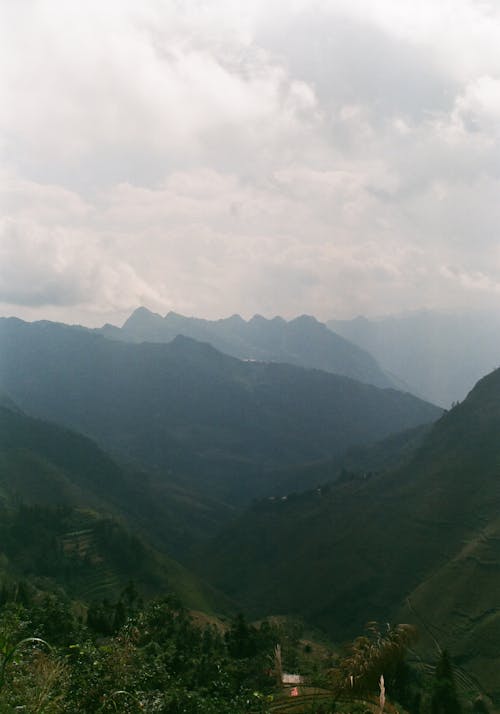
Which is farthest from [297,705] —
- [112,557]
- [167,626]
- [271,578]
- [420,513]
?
[271,578]

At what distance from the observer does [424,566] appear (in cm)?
14850

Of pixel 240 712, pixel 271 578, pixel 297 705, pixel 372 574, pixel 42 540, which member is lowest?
pixel 271 578

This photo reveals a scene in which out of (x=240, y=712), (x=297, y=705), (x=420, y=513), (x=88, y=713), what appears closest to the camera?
(x=88, y=713)

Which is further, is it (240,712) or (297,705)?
(297,705)

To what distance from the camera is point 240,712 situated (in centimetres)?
1945

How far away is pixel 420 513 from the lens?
568ft

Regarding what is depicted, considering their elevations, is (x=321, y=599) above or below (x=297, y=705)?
below

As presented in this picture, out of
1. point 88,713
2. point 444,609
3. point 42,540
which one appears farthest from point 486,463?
point 88,713

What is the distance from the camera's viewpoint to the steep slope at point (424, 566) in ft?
372

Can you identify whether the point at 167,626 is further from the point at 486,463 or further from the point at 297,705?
the point at 486,463

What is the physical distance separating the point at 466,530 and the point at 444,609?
1513 inches

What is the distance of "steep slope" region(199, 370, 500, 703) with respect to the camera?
113300 millimetres

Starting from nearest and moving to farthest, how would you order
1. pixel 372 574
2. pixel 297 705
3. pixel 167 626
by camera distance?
pixel 297 705
pixel 167 626
pixel 372 574

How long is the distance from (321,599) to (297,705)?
145 meters
